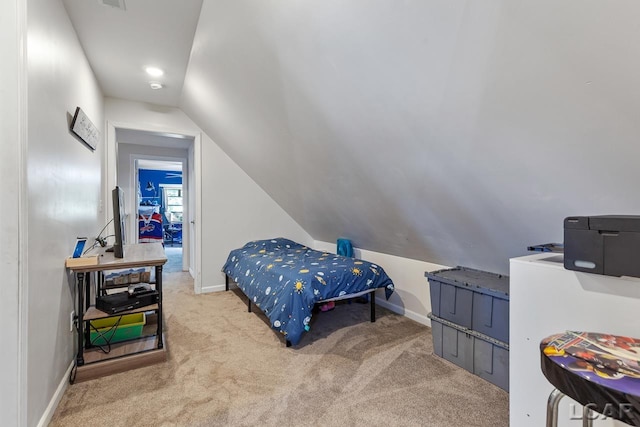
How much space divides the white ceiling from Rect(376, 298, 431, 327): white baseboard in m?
3.11

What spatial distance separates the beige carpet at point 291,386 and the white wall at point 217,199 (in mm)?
1366

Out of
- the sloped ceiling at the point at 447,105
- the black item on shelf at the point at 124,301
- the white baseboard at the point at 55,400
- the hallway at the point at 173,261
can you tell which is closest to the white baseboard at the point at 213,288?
the hallway at the point at 173,261

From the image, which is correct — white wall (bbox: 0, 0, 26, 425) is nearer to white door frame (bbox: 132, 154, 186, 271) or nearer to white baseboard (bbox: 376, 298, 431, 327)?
white baseboard (bbox: 376, 298, 431, 327)

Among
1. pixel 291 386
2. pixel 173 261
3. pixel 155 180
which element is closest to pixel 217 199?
pixel 291 386

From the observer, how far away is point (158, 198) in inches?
363

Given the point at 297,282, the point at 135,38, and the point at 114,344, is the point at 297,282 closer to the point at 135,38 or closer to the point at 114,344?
the point at 114,344

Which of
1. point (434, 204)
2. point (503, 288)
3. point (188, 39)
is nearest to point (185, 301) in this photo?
point (188, 39)

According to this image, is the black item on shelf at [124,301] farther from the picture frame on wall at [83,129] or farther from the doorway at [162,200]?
the doorway at [162,200]

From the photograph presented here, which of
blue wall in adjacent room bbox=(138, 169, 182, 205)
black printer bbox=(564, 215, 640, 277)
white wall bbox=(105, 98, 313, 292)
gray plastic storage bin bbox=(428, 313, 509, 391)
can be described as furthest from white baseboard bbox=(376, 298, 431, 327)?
blue wall in adjacent room bbox=(138, 169, 182, 205)

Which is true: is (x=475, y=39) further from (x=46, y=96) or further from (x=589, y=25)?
(x=46, y=96)

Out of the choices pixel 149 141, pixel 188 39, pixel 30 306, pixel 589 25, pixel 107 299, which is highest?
pixel 188 39

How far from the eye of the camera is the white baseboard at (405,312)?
9.38 feet

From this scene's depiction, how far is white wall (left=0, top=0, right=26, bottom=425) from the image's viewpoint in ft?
4.15

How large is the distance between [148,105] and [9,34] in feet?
8.36
